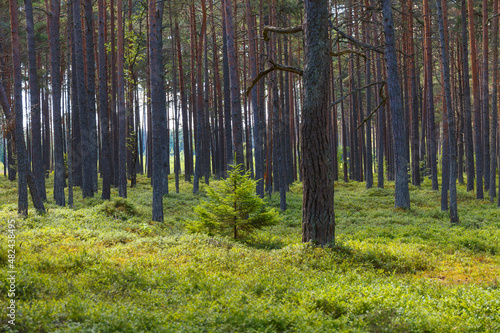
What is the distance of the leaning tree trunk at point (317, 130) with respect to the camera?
25.5 feet

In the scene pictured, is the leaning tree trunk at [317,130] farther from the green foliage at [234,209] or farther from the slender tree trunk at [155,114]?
the slender tree trunk at [155,114]

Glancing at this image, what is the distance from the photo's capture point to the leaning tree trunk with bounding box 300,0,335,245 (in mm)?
7758

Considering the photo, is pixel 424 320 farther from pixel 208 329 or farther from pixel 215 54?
pixel 215 54

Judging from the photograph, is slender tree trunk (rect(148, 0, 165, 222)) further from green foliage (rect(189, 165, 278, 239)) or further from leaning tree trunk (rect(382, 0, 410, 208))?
leaning tree trunk (rect(382, 0, 410, 208))

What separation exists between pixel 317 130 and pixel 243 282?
3705 mm

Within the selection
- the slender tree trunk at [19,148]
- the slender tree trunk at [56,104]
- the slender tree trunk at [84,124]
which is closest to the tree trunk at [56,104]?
the slender tree trunk at [56,104]

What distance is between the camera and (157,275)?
5.88m

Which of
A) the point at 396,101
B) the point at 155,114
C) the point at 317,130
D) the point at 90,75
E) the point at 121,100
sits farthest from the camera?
the point at 121,100

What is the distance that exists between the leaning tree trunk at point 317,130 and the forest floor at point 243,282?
68cm

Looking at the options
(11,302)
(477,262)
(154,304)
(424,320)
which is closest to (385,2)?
(477,262)

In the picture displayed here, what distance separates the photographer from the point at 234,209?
31.4ft

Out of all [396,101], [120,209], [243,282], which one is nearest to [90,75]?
[120,209]

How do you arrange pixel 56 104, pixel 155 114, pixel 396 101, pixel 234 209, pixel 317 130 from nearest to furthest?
pixel 317 130
pixel 234 209
pixel 155 114
pixel 396 101
pixel 56 104

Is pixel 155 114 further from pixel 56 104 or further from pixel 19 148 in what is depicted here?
pixel 56 104
